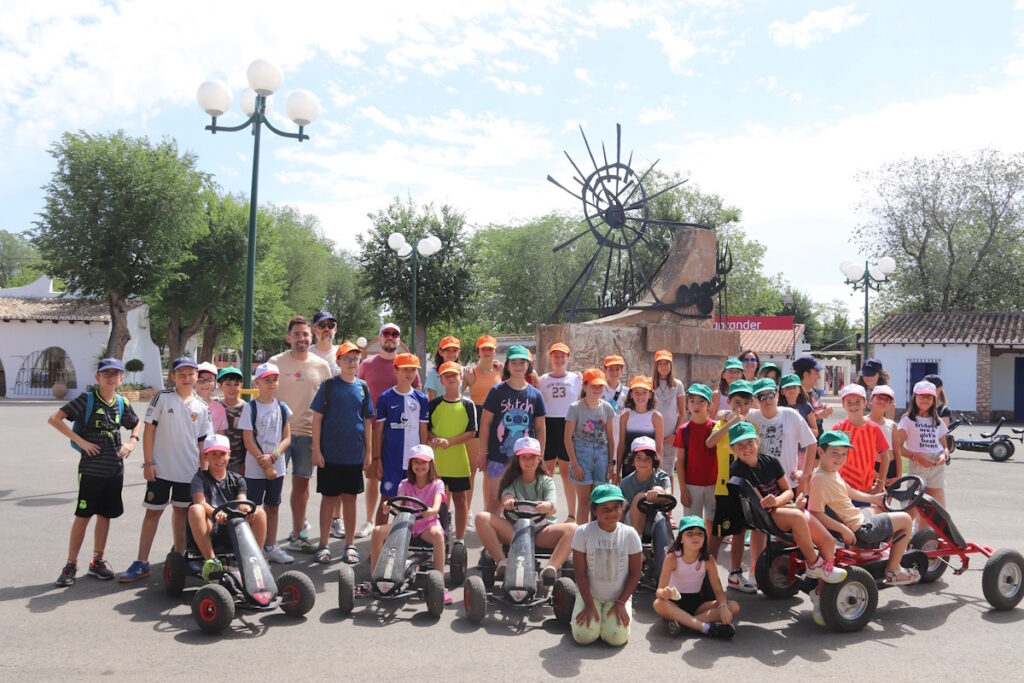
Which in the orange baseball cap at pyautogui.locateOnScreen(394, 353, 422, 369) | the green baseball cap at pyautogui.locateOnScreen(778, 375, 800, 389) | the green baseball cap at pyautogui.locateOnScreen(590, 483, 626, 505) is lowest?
the green baseball cap at pyautogui.locateOnScreen(590, 483, 626, 505)

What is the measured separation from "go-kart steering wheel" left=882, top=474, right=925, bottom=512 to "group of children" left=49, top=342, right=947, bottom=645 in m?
0.11

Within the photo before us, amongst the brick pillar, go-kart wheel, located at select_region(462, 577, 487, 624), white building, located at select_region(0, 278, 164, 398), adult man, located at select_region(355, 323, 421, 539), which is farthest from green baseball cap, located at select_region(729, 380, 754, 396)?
white building, located at select_region(0, 278, 164, 398)

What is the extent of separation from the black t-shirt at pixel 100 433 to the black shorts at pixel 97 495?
0.14 ft

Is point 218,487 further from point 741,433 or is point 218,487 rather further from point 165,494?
point 741,433

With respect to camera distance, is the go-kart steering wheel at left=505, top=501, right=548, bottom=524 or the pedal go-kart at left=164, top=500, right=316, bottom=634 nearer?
the pedal go-kart at left=164, top=500, right=316, bottom=634

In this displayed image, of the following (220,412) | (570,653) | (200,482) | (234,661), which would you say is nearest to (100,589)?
(200,482)

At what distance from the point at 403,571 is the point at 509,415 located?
1.72 meters

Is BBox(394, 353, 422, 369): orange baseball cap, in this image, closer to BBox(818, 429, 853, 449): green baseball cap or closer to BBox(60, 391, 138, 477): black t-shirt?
BBox(60, 391, 138, 477): black t-shirt

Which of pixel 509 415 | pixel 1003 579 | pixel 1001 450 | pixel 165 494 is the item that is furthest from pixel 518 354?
pixel 1001 450

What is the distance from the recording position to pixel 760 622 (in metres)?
4.88

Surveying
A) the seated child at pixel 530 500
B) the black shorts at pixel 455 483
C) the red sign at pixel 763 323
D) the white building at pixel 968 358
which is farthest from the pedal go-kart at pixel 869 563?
the red sign at pixel 763 323

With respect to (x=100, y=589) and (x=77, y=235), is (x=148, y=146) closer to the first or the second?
(x=77, y=235)

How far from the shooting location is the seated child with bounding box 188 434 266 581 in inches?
196

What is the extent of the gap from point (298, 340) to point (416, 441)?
5.01 feet
